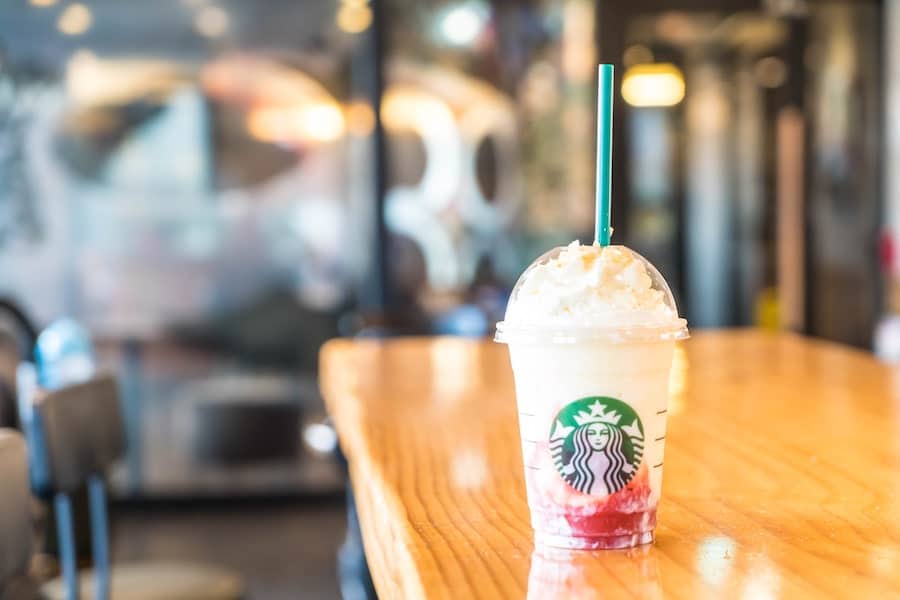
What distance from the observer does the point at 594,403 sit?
2.83ft

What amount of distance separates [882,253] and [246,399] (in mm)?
2759

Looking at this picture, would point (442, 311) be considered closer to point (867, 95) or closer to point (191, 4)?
point (191, 4)

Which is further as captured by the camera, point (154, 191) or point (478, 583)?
point (154, 191)

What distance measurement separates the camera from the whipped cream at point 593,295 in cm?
88

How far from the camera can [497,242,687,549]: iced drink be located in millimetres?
860

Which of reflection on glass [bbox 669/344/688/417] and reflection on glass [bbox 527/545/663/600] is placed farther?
reflection on glass [bbox 669/344/688/417]

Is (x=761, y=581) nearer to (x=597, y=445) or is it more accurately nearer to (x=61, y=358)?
(x=597, y=445)

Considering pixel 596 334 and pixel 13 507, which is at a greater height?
pixel 596 334

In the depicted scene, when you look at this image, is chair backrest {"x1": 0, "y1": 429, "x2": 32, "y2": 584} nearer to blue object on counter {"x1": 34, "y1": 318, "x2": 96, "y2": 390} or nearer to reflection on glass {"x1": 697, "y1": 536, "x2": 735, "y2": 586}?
reflection on glass {"x1": 697, "y1": 536, "x2": 735, "y2": 586}

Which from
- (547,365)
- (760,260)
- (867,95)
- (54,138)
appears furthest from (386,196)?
(547,365)

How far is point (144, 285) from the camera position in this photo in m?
5.09

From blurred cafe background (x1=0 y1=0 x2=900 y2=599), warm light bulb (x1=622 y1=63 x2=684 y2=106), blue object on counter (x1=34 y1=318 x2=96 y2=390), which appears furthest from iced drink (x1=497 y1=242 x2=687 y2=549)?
warm light bulb (x1=622 y1=63 x2=684 y2=106)

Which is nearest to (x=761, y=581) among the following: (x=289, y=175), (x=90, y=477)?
(x=90, y=477)

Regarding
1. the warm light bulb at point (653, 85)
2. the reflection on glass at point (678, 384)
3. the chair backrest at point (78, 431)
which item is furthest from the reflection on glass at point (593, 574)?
the warm light bulb at point (653, 85)
